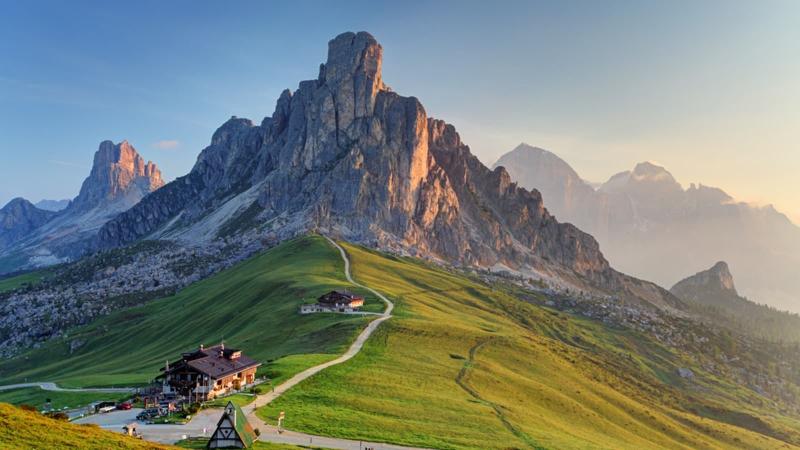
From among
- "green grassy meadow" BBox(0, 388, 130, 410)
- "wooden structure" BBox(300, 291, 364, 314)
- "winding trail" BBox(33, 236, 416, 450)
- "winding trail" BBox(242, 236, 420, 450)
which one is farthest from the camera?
"wooden structure" BBox(300, 291, 364, 314)

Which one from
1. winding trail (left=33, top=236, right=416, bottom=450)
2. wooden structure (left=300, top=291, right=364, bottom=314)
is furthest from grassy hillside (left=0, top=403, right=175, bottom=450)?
wooden structure (left=300, top=291, right=364, bottom=314)

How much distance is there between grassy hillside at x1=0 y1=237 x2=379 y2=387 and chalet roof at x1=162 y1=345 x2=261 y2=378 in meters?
3.96

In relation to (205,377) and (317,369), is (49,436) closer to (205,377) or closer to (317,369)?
(205,377)

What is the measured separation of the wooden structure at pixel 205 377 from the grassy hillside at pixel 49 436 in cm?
2453

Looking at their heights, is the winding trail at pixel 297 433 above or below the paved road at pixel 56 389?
above

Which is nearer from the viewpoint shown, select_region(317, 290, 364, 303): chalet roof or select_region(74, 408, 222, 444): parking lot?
select_region(74, 408, 222, 444): parking lot

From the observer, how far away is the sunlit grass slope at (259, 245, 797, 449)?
59188 millimetres

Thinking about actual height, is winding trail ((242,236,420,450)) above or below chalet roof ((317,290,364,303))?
below

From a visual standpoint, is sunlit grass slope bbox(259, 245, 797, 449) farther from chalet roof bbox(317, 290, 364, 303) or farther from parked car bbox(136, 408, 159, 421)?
chalet roof bbox(317, 290, 364, 303)

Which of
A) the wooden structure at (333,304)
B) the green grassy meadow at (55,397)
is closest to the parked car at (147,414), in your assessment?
the green grassy meadow at (55,397)

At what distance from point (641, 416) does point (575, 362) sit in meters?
26.3

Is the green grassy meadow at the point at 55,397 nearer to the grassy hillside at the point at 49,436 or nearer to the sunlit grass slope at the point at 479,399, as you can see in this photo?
the sunlit grass slope at the point at 479,399

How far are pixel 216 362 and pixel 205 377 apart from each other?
3992 mm

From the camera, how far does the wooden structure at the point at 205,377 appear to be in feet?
233
